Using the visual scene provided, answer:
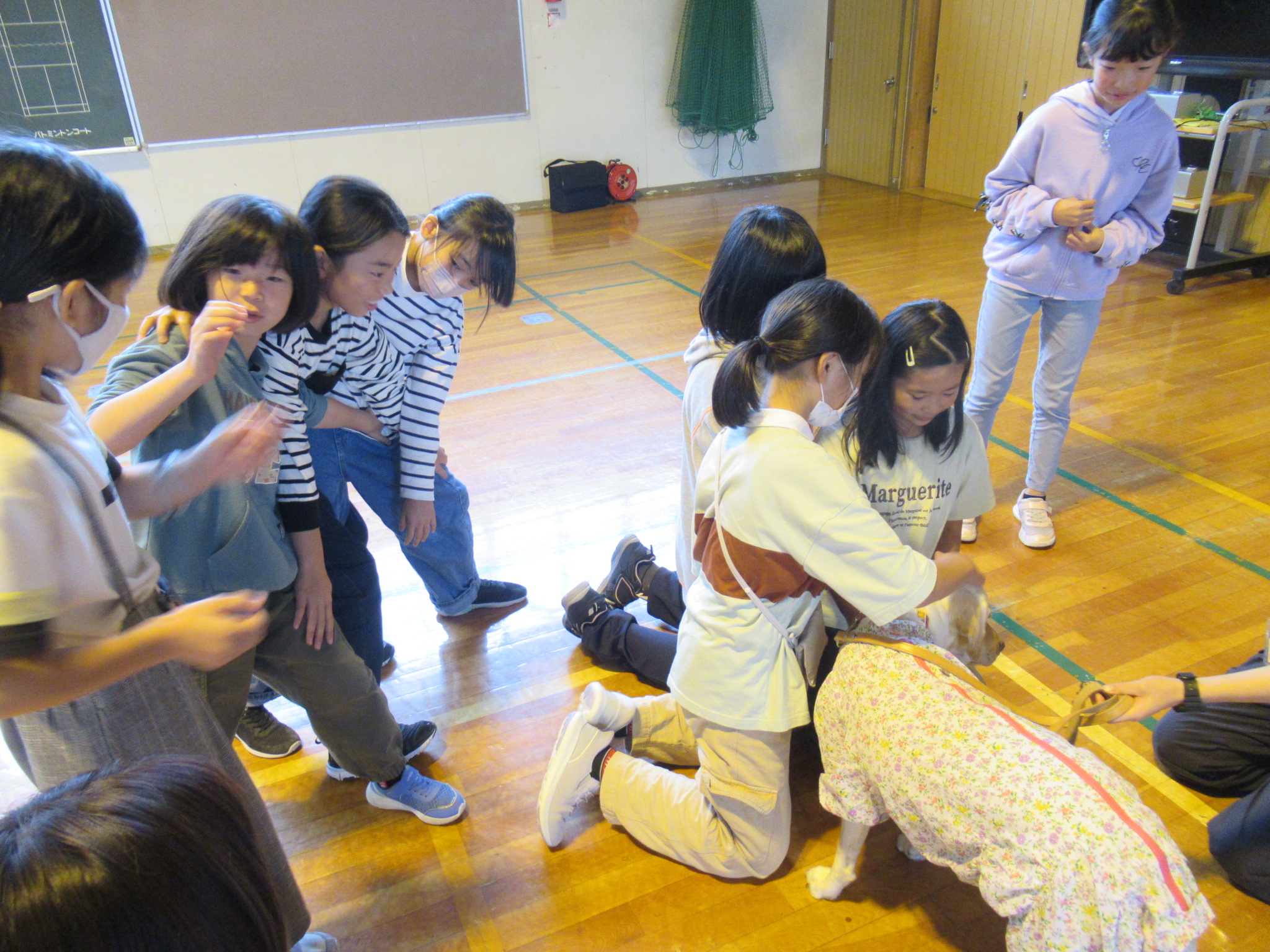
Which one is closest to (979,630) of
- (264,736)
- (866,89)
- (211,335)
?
(211,335)

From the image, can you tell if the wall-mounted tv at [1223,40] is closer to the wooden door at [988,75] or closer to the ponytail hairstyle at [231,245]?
the wooden door at [988,75]

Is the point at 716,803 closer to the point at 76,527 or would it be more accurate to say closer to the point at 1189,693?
the point at 1189,693

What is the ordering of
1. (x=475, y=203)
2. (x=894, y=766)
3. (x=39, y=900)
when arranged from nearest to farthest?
1. (x=39, y=900)
2. (x=894, y=766)
3. (x=475, y=203)

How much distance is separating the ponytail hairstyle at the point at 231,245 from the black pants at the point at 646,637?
113 cm

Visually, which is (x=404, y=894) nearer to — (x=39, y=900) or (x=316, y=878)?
(x=316, y=878)

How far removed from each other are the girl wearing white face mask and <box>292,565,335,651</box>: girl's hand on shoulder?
319 mm

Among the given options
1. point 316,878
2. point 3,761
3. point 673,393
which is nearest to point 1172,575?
point 673,393

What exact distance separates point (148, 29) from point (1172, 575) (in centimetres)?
677

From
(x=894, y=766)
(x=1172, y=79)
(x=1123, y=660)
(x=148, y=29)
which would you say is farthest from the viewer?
(x=148, y=29)

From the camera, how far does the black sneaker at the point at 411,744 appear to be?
1837mm

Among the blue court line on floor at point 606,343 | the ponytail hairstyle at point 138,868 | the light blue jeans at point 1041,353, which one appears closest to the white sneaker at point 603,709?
the ponytail hairstyle at point 138,868

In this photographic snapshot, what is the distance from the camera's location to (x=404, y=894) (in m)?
1.58

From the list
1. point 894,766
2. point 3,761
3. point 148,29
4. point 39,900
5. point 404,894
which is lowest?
point 404,894

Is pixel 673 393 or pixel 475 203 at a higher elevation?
pixel 475 203
